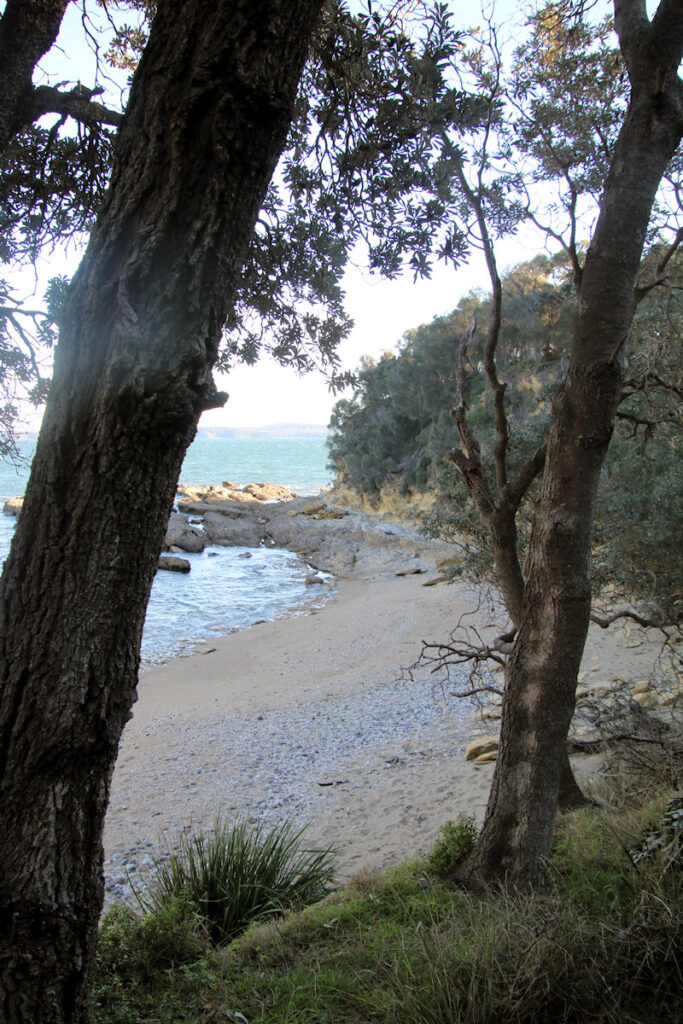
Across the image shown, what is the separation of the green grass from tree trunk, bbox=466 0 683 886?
1.30 ft

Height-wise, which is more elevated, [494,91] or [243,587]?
[494,91]

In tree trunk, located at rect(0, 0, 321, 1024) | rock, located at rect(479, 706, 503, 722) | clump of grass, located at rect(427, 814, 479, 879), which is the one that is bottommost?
rock, located at rect(479, 706, 503, 722)

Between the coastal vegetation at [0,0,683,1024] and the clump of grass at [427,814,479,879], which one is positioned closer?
the coastal vegetation at [0,0,683,1024]

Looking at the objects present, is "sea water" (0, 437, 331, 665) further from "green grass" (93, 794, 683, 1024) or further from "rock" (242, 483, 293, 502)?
"rock" (242, 483, 293, 502)

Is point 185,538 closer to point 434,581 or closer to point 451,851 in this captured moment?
point 434,581

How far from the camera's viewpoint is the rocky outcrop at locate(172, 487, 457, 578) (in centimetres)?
2386

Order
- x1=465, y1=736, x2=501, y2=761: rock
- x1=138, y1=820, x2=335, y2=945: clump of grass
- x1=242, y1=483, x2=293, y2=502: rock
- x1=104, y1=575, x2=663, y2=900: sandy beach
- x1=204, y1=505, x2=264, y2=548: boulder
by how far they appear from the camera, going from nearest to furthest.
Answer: x1=138, y1=820, x2=335, y2=945: clump of grass → x1=104, y1=575, x2=663, y2=900: sandy beach → x1=465, y1=736, x2=501, y2=761: rock → x1=204, y1=505, x2=264, y2=548: boulder → x1=242, y1=483, x2=293, y2=502: rock

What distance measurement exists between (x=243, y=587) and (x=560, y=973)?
61.8 ft

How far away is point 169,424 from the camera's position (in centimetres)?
197

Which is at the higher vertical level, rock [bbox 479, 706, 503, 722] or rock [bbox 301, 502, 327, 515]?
rock [bbox 301, 502, 327, 515]

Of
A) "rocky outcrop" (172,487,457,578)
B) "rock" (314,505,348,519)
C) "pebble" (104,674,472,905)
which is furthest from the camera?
"rock" (314,505,348,519)

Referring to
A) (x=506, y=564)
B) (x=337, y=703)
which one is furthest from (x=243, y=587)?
(x=506, y=564)

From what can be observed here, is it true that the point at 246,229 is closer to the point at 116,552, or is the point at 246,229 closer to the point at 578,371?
the point at 116,552

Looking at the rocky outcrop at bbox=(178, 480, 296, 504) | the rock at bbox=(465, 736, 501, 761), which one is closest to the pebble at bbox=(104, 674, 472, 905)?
the rock at bbox=(465, 736, 501, 761)
